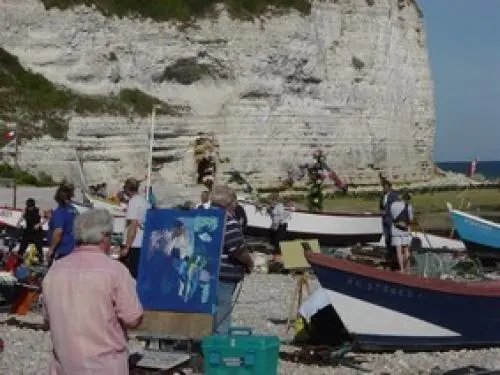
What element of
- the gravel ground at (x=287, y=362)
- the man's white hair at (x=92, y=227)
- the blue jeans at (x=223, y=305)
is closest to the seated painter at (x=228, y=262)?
the blue jeans at (x=223, y=305)

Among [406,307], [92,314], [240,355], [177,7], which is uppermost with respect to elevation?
[177,7]

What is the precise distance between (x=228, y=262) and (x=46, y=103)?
3897cm

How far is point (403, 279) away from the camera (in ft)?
39.5

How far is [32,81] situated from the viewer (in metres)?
50.0

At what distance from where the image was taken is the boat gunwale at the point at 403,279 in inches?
466

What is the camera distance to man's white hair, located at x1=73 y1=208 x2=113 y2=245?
625cm

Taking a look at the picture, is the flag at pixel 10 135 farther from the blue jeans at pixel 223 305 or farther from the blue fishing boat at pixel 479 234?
the blue jeans at pixel 223 305

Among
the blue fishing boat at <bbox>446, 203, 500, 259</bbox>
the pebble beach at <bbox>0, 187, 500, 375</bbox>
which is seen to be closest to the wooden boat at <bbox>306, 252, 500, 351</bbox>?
the pebble beach at <bbox>0, 187, 500, 375</bbox>

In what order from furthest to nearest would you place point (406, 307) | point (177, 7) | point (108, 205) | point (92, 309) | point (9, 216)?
point (177, 7) < point (9, 216) < point (108, 205) < point (406, 307) < point (92, 309)

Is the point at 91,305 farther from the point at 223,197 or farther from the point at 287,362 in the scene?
the point at 287,362

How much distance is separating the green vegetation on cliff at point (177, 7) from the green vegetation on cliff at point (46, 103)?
4.49 meters

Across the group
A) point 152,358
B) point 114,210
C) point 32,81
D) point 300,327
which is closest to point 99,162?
point 32,81

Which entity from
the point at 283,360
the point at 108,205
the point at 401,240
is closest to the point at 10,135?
the point at 108,205

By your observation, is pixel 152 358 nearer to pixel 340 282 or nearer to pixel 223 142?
pixel 340 282
